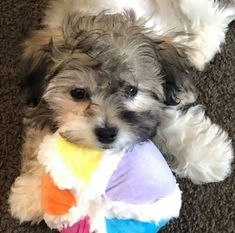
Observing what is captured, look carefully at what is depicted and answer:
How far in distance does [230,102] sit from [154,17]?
0.29 meters

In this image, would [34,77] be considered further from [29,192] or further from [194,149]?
[194,149]

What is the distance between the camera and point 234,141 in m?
1.57

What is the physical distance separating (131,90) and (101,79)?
0.21 ft

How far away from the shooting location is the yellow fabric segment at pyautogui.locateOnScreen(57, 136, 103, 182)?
121 centimetres

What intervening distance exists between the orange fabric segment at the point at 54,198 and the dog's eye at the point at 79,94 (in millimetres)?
169

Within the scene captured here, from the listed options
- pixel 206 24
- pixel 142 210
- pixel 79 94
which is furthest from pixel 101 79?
pixel 206 24

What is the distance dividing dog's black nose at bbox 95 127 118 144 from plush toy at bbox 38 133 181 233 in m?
0.05

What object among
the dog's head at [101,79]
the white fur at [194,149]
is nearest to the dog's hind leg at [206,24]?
the white fur at [194,149]

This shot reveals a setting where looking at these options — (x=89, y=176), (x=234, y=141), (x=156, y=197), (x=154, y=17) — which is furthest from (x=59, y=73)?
(x=234, y=141)

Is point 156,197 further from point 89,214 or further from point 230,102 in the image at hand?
point 230,102

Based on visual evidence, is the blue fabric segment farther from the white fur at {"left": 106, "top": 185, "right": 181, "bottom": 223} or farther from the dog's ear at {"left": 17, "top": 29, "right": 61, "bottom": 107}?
the dog's ear at {"left": 17, "top": 29, "right": 61, "bottom": 107}

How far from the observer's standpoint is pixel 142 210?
1245 millimetres

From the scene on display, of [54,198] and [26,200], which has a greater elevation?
[54,198]

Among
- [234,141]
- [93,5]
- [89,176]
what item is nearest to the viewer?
[89,176]
